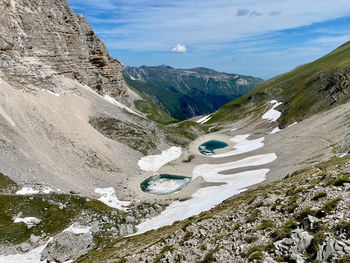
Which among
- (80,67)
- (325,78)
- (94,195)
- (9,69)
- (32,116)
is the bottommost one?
(94,195)

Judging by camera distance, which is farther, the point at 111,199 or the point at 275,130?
the point at 275,130

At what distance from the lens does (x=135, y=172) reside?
77438 millimetres

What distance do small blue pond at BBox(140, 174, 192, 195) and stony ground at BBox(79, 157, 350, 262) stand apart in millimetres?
42324

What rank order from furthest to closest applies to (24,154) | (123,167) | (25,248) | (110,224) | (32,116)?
(123,167), (32,116), (24,154), (110,224), (25,248)

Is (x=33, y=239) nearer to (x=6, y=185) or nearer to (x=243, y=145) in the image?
(x=6, y=185)

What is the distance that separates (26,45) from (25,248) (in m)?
78.3

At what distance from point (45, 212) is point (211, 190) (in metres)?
39.3

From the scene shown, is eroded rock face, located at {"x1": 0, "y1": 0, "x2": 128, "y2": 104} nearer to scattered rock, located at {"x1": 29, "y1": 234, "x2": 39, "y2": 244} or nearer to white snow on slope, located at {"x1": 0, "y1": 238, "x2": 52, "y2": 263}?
scattered rock, located at {"x1": 29, "y1": 234, "x2": 39, "y2": 244}

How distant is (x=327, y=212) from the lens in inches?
651

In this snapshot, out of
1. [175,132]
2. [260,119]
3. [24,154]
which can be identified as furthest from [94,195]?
[260,119]

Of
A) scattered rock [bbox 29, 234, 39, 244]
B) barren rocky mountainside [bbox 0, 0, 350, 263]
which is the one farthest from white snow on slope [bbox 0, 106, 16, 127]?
scattered rock [bbox 29, 234, 39, 244]

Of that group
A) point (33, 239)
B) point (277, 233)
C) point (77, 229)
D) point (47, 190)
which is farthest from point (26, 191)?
point (277, 233)

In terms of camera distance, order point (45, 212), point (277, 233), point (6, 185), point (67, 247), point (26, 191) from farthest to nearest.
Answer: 1. point (26, 191)
2. point (6, 185)
3. point (45, 212)
4. point (67, 247)
5. point (277, 233)

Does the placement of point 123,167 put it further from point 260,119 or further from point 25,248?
point 260,119
